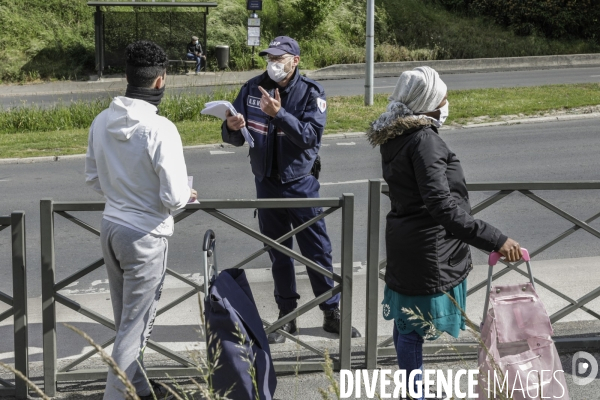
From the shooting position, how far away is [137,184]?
399cm

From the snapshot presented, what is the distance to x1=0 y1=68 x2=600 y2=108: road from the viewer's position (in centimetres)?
2302

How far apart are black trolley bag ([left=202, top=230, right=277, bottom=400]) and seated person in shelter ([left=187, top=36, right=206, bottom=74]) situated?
25472mm

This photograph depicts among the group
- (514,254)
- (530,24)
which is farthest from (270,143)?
(530,24)

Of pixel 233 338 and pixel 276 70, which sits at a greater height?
pixel 276 70

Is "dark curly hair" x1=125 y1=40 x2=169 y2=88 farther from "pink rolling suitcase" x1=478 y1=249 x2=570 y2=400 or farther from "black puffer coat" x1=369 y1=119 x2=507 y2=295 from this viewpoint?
"pink rolling suitcase" x1=478 y1=249 x2=570 y2=400

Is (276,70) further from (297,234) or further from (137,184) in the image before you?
(137,184)

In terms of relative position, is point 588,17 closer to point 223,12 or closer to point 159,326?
point 223,12

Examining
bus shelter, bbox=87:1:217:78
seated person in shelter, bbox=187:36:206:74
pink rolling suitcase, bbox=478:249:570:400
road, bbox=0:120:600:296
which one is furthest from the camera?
seated person in shelter, bbox=187:36:206:74

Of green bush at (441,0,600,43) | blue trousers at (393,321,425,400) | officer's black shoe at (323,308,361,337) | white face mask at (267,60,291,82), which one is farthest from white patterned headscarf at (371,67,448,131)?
green bush at (441,0,600,43)

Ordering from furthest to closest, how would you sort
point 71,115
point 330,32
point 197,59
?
point 330,32 < point 197,59 < point 71,115

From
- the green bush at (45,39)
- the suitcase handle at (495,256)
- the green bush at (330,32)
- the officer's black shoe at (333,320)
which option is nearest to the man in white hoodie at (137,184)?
the suitcase handle at (495,256)

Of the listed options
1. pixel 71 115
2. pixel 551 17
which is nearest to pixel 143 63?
pixel 71 115

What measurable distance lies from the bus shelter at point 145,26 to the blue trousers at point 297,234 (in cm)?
2419

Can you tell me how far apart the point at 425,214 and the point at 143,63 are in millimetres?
1541
